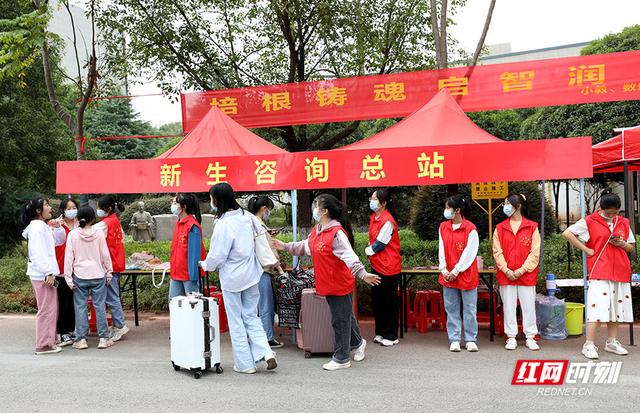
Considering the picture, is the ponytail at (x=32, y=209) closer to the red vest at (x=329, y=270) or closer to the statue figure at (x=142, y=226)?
the red vest at (x=329, y=270)

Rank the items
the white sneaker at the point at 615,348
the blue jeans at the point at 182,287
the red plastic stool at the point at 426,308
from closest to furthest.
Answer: the white sneaker at the point at 615,348, the blue jeans at the point at 182,287, the red plastic stool at the point at 426,308

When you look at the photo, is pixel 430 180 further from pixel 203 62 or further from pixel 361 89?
pixel 203 62

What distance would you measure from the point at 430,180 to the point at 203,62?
6394 mm

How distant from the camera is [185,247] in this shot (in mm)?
6590

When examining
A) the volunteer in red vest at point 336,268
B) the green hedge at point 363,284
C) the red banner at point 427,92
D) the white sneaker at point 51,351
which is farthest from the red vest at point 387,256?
the white sneaker at point 51,351

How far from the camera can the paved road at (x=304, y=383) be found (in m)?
4.74

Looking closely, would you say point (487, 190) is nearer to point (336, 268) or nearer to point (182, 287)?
point (336, 268)

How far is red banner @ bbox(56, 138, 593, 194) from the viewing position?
20.1 feet

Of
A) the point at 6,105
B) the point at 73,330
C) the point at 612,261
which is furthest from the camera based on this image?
the point at 6,105

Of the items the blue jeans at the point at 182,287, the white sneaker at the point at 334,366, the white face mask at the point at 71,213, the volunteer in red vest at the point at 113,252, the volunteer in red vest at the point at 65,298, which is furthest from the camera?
the volunteer in red vest at the point at 113,252

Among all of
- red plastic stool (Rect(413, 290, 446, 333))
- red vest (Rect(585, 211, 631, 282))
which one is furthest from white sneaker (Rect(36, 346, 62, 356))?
red vest (Rect(585, 211, 631, 282))

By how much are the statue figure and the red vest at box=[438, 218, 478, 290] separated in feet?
52.6

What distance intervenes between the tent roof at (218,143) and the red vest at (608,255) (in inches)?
144

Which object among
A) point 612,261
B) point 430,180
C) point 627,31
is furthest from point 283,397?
point 627,31
